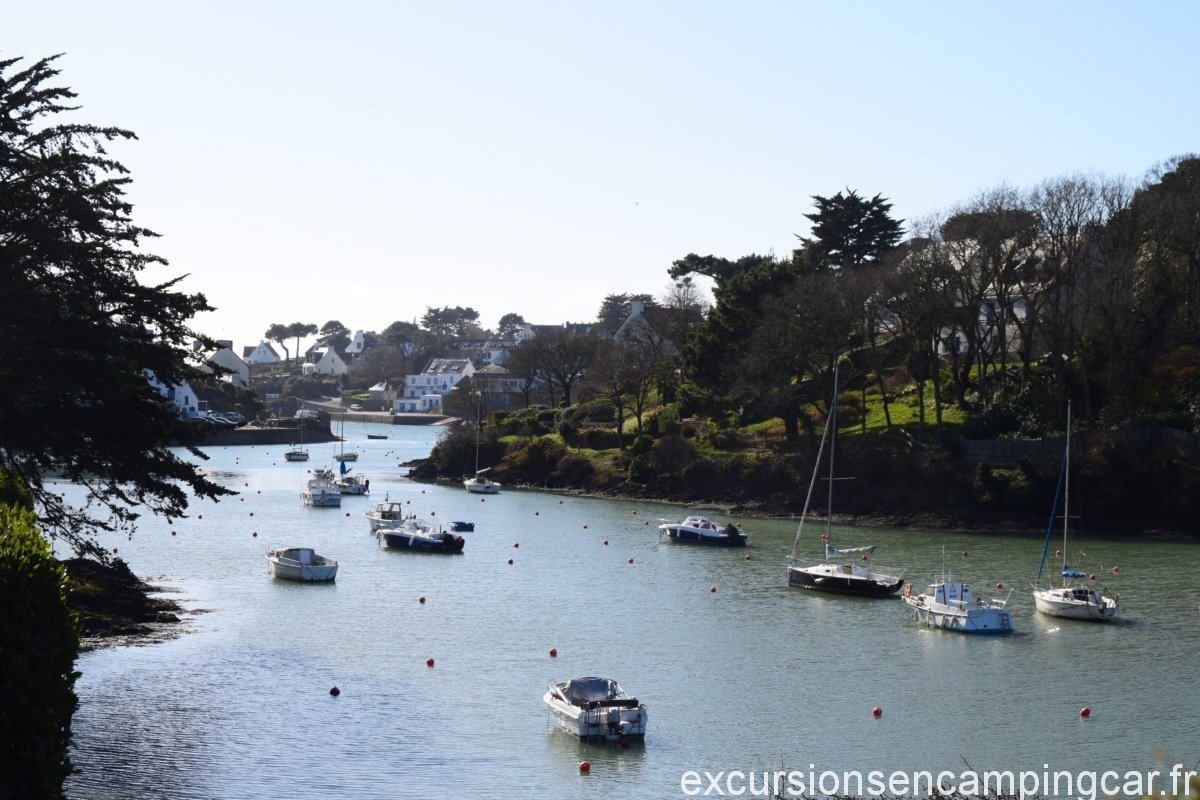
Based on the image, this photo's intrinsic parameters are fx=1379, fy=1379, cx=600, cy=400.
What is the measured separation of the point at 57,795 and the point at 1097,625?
40706 mm

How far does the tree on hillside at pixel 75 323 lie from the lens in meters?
40.0

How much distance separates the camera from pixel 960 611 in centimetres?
5156

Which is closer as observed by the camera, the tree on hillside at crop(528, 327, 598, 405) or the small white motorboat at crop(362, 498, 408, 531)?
the small white motorboat at crop(362, 498, 408, 531)

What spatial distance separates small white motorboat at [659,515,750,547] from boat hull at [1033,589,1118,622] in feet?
82.4

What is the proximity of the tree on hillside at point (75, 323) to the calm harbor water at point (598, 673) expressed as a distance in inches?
260

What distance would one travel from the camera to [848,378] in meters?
95.1

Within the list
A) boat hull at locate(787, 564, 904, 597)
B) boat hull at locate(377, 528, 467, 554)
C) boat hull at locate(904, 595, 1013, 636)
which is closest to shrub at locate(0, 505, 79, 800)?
boat hull at locate(904, 595, 1013, 636)

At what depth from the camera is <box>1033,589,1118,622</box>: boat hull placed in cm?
5325

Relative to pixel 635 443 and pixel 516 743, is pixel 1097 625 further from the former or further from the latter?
pixel 635 443

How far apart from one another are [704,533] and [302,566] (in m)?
24.7

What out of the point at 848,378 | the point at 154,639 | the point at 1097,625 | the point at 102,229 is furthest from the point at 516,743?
the point at 848,378

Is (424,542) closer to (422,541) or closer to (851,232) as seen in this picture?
(422,541)

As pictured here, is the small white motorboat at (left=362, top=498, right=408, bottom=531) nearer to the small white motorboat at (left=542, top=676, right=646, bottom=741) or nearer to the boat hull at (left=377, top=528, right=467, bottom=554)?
the boat hull at (left=377, top=528, right=467, bottom=554)

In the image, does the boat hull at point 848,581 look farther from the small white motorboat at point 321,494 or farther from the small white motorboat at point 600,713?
the small white motorboat at point 321,494
